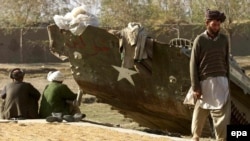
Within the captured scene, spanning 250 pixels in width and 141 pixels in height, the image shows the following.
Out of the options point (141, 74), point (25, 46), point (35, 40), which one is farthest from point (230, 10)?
point (141, 74)


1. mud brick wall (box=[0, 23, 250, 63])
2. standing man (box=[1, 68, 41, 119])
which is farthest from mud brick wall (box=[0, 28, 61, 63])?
standing man (box=[1, 68, 41, 119])

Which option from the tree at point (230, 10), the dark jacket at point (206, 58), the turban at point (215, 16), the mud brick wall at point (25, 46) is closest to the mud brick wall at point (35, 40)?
the mud brick wall at point (25, 46)

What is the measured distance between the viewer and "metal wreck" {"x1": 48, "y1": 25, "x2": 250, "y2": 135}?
9.45 metres

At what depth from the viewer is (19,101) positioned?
9.74 metres

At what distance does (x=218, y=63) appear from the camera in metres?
7.01

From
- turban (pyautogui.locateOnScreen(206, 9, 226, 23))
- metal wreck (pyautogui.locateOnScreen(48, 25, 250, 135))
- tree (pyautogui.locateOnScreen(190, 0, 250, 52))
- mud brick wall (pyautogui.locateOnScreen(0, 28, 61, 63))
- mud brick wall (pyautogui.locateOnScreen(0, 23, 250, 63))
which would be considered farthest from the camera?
mud brick wall (pyautogui.locateOnScreen(0, 23, 250, 63))

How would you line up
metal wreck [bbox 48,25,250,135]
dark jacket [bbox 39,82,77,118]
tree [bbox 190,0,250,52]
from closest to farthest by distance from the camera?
1. metal wreck [bbox 48,25,250,135]
2. dark jacket [bbox 39,82,77,118]
3. tree [bbox 190,0,250,52]

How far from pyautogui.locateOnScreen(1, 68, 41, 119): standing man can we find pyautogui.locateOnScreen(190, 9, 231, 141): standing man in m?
3.59

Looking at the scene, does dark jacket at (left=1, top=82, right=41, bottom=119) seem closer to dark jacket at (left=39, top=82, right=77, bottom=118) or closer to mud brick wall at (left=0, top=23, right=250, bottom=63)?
dark jacket at (left=39, top=82, right=77, bottom=118)

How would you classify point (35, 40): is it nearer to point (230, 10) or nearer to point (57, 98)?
point (230, 10)

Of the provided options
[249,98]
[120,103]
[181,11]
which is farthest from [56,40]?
[181,11]

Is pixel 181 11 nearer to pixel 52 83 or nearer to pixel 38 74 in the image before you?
pixel 38 74

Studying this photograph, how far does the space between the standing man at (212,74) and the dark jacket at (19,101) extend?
359cm

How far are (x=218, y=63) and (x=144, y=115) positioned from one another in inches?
170
